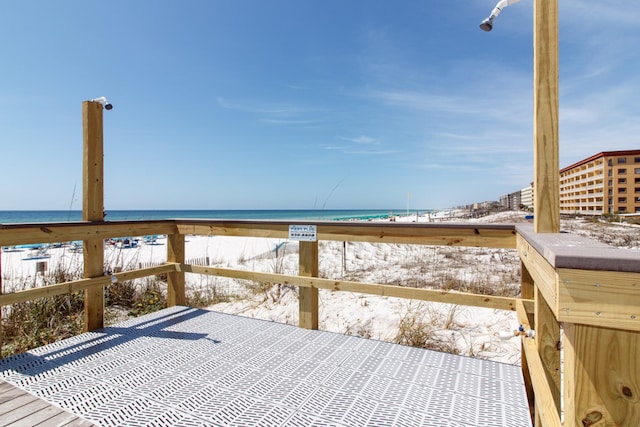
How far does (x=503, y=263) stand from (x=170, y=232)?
6488mm

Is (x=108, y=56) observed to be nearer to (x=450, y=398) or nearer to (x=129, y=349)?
(x=129, y=349)

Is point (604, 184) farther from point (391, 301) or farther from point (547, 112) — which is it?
point (547, 112)

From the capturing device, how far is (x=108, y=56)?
10930 millimetres

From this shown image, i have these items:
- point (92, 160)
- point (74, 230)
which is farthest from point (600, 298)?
point (92, 160)

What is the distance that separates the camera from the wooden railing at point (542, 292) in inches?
26.3

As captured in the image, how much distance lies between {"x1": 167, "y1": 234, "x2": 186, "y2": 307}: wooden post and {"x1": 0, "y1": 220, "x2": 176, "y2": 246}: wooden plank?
0.48 feet

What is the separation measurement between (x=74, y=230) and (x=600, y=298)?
363 centimetres

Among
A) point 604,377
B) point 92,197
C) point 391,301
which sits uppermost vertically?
point 92,197

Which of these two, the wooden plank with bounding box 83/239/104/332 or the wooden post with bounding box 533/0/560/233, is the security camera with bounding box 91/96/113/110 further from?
the wooden post with bounding box 533/0/560/233

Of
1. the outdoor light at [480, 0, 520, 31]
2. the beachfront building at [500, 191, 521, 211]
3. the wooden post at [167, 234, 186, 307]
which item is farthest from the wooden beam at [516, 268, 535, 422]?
the beachfront building at [500, 191, 521, 211]

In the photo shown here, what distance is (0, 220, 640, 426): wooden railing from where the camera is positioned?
667mm

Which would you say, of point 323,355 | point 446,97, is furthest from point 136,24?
point 446,97

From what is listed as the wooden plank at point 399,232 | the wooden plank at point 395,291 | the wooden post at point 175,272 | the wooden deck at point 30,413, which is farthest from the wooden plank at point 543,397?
the wooden post at point 175,272

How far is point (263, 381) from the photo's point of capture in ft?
7.29
